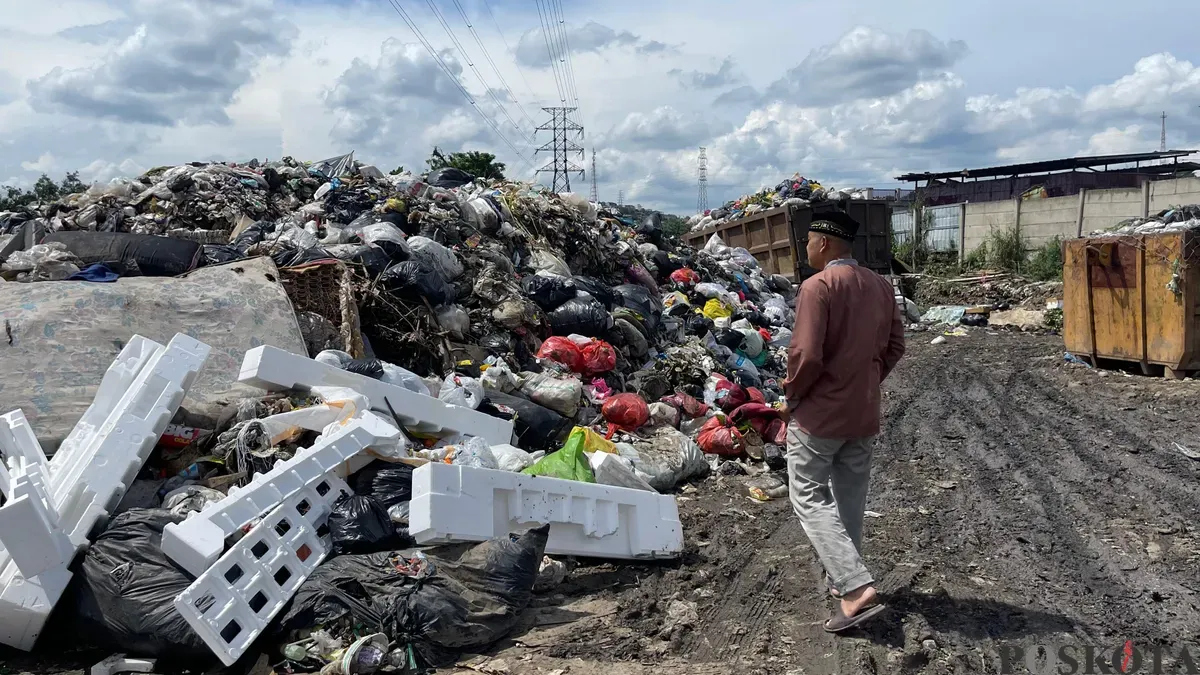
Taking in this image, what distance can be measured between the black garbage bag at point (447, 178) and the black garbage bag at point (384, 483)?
686 cm

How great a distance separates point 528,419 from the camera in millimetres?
4930

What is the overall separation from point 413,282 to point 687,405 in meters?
2.16

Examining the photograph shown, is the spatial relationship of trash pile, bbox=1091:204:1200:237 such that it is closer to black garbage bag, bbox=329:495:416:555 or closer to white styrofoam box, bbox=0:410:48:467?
black garbage bag, bbox=329:495:416:555

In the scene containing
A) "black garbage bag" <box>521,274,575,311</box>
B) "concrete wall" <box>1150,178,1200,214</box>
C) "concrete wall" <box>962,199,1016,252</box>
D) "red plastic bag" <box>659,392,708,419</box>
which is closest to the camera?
"red plastic bag" <box>659,392,708,419</box>

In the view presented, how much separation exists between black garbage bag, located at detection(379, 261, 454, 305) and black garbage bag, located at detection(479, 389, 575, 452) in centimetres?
114

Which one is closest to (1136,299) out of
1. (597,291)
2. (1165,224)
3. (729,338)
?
(1165,224)

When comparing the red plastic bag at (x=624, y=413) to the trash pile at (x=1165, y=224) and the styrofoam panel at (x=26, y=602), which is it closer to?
the styrofoam panel at (x=26, y=602)

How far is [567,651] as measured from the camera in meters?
2.79

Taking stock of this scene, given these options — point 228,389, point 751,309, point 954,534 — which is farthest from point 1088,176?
point 228,389

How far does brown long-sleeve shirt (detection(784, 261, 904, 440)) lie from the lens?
113 inches

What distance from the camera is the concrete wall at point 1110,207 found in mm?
12812

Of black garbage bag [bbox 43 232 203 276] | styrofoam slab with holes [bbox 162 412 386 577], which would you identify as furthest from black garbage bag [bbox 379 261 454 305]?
styrofoam slab with holes [bbox 162 412 386 577]

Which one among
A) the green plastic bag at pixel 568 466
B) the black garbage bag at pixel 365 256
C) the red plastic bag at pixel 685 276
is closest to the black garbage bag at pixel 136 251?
the black garbage bag at pixel 365 256

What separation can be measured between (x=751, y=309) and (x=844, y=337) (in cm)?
693
